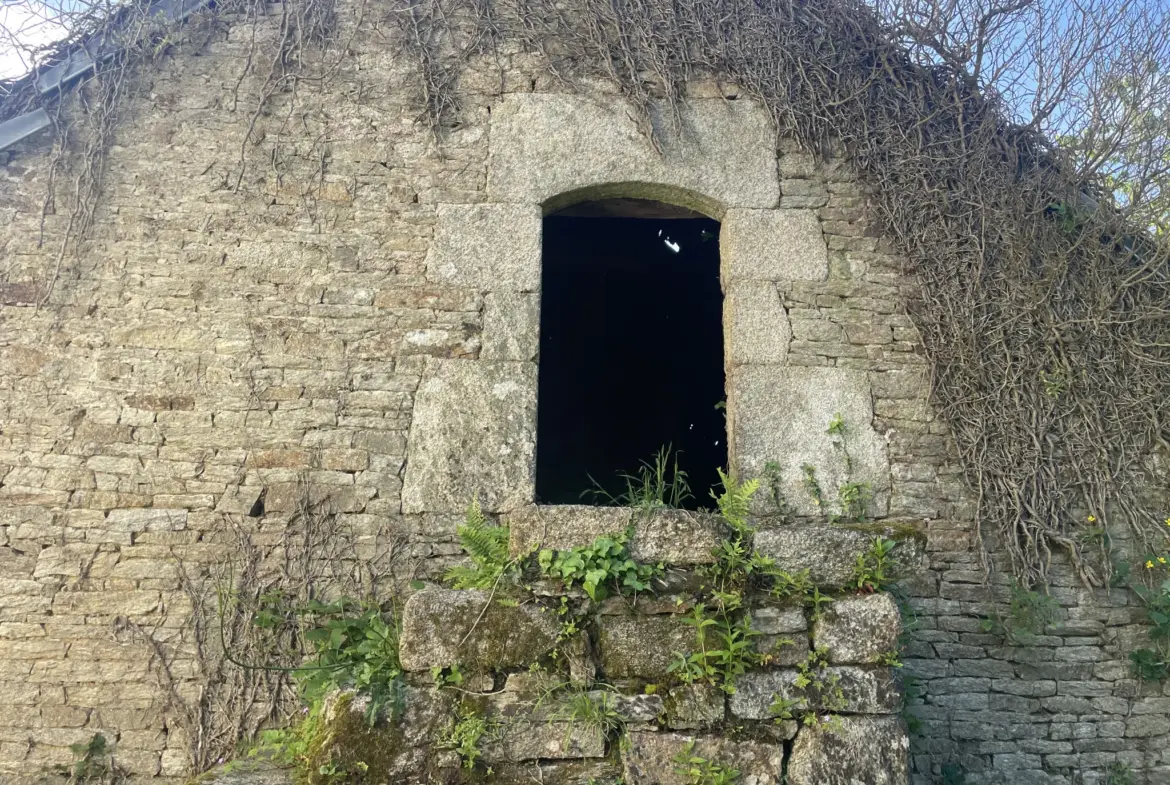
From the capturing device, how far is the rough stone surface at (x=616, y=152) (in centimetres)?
435

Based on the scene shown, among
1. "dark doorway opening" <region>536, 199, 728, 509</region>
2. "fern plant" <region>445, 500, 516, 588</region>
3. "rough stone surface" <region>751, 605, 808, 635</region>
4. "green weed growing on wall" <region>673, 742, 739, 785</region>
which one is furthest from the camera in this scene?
"dark doorway opening" <region>536, 199, 728, 509</region>

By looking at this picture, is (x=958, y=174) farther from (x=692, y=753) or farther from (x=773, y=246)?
(x=692, y=753)

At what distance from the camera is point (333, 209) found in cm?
427

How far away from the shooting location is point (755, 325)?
4.20m

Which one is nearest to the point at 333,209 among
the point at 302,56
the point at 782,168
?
the point at 302,56

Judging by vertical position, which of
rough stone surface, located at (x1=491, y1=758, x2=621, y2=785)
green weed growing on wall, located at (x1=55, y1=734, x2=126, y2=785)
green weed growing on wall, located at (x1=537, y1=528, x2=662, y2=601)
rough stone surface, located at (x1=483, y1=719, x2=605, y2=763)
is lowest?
green weed growing on wall, located at (x1=55, y1=734, x2=126, y2=785)

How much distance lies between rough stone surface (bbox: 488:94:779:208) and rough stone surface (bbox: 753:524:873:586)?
211 cm

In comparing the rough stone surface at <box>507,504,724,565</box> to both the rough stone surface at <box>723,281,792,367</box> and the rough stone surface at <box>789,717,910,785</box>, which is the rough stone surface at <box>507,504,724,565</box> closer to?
the rough stone surface at <box>789,717,910,785</box>

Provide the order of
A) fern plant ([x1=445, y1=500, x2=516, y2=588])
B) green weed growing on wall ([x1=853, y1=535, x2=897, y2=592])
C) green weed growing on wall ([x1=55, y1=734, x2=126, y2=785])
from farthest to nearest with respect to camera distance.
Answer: green weed growing on wall ([x1=55, y1=734, x2=126, y2=785]), fern plant ([x1=445, y1=500, x2=516, y2=588]), green weed growing on wall ([x1=853, y1=535, x2=897, y2=592])

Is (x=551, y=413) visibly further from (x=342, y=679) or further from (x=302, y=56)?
(x=342, y=679)

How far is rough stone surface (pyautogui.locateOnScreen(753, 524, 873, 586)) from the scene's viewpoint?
2.86 metres

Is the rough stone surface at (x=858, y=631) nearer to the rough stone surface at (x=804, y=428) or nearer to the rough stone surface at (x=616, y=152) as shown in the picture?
the rough stone surface at (x=804, y=428)

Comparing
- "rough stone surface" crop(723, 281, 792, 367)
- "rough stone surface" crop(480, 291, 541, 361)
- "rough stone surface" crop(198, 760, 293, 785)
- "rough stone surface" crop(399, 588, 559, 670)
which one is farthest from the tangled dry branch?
"rough stone surface" crop(198, 760, 293, 785)

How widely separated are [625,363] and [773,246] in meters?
3.96
